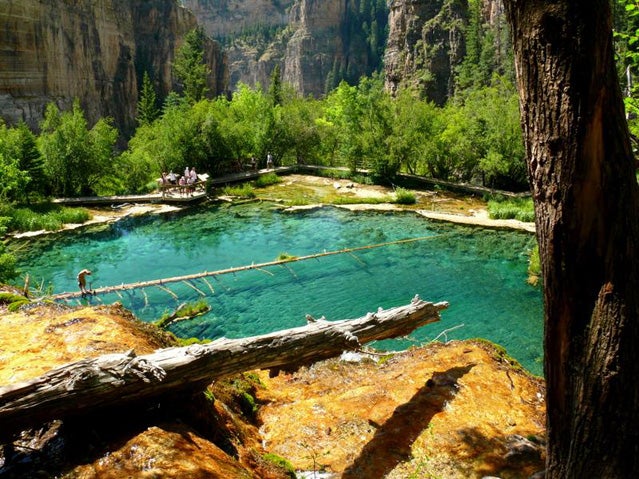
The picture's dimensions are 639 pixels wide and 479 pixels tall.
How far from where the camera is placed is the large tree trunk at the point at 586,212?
2379mm

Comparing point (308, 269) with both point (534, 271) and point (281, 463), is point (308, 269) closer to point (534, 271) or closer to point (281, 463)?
point (534, 271)

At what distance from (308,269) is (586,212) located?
15.2m

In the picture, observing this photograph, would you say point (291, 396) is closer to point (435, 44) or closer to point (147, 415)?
point (147, 415)

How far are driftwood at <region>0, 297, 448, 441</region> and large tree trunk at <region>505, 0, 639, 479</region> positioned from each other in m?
3.17

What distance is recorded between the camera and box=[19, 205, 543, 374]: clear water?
13398 millimetres

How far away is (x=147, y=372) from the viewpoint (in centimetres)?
397

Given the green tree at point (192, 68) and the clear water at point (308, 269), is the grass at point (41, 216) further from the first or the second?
the green tree at point (192, 68)

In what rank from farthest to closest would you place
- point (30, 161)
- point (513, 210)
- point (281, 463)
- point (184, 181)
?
1. point (184, 181)
2. point (30, 161)
3. point (513, 210)
4. point (281, 463)

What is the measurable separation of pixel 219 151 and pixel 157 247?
15.2 metres

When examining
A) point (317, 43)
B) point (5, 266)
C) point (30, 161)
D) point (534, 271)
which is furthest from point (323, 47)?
point (5, 266)

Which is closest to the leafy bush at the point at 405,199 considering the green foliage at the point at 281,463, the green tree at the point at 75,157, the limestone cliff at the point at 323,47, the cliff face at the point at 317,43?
the green tree at the point at 75,157

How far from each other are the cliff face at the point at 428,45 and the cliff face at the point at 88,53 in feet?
92.0

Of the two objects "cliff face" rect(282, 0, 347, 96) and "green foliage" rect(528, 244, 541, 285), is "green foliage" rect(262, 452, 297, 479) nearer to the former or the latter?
"green foliage" rect(528, 244, 541, 285)

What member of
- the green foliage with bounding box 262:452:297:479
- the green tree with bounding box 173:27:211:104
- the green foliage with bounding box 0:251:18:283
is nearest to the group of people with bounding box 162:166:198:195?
the green foliage with bounding box 0:251:18:283
